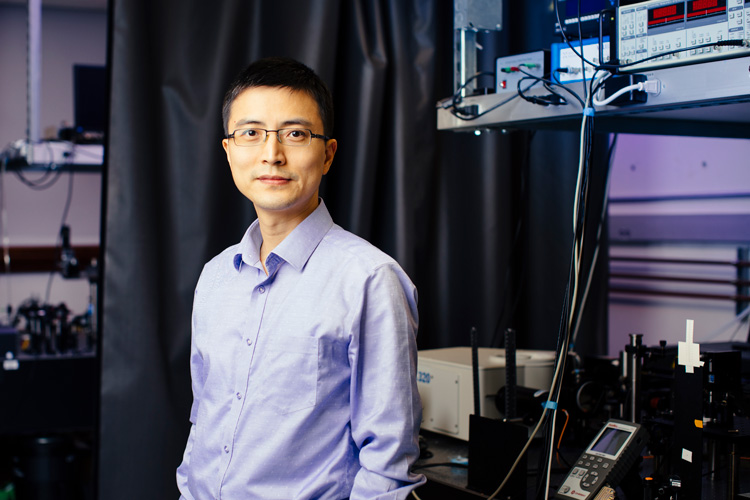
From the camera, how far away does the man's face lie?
115 cm

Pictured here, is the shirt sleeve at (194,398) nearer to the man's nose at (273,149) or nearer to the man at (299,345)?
the man at (299,345)

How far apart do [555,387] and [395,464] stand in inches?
14.3

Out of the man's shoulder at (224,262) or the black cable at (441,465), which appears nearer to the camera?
the man's shoulder at (224,262)

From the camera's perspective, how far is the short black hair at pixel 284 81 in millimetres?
1189

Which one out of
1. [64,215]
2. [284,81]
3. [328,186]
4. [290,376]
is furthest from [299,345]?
[64,215]

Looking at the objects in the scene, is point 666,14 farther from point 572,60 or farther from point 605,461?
point 605,461

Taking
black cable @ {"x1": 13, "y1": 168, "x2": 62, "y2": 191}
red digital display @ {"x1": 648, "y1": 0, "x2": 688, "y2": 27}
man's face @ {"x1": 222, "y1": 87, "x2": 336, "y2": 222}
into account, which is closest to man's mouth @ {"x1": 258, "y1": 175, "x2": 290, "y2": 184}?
man's face @ {"x1": 222, "y1": 87, "x2": 336, "y2": 222}

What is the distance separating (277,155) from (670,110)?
706mm

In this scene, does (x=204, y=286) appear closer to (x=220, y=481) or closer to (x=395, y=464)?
(x=220, y=481)

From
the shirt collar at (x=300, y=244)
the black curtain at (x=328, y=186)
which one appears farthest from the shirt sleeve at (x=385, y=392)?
the black curtain at (x=328, y=186)

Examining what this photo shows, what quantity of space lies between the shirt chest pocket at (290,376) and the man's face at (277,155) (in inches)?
8.4

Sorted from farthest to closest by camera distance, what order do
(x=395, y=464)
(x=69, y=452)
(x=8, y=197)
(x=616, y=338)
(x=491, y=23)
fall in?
(x=8, y=197), (x=616, y=338), (x=69, y=452), (x=491, y=23), (x=395, y=464)

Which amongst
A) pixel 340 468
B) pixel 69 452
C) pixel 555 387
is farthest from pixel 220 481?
pixel 69 452

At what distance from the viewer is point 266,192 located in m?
1.16
